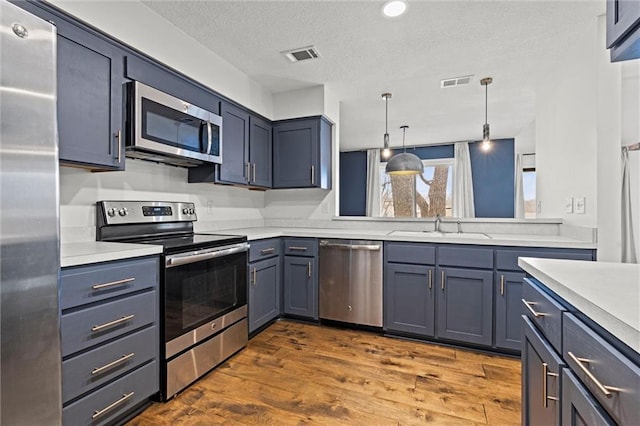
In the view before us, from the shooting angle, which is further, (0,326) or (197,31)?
(197,31)

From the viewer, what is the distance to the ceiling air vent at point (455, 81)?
10.5ft

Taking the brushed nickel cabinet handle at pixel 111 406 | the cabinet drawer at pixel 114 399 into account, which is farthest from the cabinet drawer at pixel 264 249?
the brushed nickel cabinet handle at pixel 111 406

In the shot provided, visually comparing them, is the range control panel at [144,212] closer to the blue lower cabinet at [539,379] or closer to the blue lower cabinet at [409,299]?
the blue lower cabinet at [409,299]

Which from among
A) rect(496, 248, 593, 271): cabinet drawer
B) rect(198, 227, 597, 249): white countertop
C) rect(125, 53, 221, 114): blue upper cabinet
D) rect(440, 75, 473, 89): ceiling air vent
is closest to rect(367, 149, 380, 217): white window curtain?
rect(440, 75, 473, 89): ceiling air vent

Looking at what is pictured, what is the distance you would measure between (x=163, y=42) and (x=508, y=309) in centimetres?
324

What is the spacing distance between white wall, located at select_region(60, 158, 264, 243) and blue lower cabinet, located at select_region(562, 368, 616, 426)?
7.90ft

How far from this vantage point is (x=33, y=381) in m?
1.08

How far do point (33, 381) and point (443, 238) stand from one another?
8.32 ft

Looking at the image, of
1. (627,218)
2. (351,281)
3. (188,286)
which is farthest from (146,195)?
(627,218)

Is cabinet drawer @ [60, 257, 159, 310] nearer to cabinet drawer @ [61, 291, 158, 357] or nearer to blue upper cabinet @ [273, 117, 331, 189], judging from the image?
cabinet drawer @ [61, 291, 158, 357]

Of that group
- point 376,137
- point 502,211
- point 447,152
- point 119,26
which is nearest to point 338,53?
point 119,26

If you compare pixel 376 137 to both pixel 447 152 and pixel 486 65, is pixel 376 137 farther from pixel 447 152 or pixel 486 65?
pixel 486 65

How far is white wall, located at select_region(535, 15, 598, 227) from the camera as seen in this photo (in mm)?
2213

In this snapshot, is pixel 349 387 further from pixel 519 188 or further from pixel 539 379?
pixel 519 188
